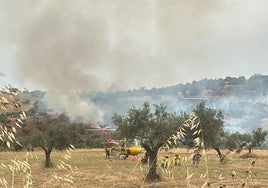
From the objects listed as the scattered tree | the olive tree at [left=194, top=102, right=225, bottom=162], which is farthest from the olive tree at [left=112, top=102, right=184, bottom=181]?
the scattered tree

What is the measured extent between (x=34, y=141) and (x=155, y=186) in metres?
25.0

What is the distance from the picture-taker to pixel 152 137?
34.1 m

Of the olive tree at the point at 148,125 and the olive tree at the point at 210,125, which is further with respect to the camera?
the olive tree at the point at 210,125

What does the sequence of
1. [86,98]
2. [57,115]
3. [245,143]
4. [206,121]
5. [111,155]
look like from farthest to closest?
[86,98] < [57,115] < [245,143] < [111,155] < [206,121]

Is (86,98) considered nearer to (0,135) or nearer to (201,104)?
(201,104)

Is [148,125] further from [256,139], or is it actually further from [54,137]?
[256,139]

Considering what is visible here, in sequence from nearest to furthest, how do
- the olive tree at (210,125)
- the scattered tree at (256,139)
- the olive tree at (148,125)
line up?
the olive tree at (148,125), the olive tree at (210,125), the scattered tree at (256,139)

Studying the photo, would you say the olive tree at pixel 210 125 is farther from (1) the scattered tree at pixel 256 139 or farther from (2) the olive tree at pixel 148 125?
(1) the scattered tree at pixel 256 139

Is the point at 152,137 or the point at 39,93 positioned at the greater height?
the point at 39,93

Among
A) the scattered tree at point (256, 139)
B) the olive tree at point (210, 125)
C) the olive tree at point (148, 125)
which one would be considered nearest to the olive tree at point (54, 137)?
the olive tree at point (210, 125)

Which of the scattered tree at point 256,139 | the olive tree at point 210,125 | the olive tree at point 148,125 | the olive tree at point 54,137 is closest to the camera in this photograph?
the olive tree at point 148,125

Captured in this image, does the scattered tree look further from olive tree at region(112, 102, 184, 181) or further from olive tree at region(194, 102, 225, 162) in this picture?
olive tree at region(112, 102, 184, 181)

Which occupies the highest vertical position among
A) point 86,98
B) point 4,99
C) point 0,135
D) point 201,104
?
point 86,98

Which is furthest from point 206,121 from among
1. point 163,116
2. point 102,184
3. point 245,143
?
point 245,143
